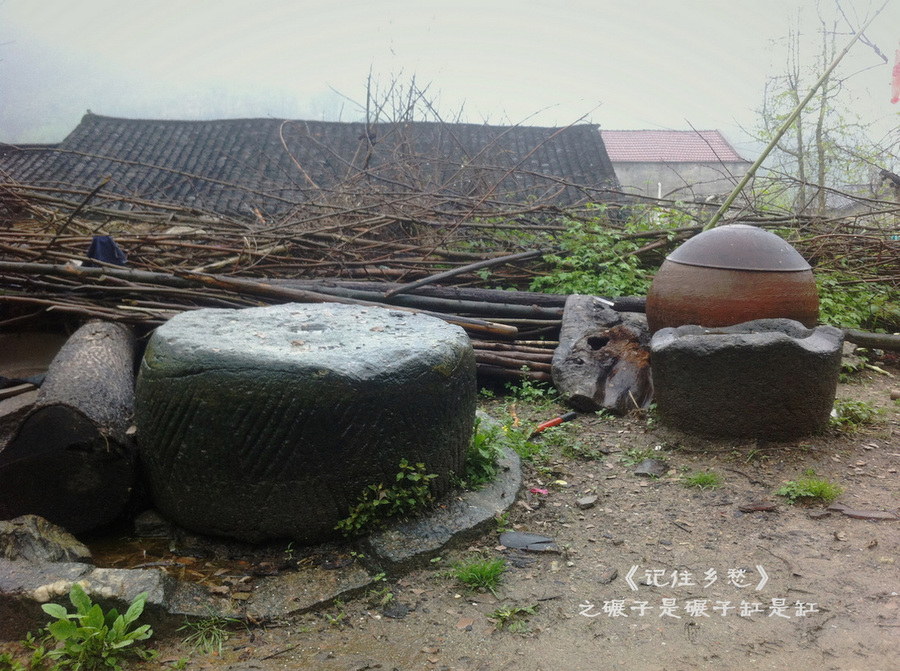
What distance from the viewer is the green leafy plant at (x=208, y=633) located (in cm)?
253

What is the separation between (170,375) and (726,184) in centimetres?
2337

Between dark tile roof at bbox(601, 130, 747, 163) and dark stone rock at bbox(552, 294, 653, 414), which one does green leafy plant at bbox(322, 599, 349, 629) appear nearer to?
dark stone rock at bbox(552, 294, 653, 414)

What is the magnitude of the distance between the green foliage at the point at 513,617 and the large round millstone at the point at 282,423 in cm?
78

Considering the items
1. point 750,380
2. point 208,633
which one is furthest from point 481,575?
point 750,380

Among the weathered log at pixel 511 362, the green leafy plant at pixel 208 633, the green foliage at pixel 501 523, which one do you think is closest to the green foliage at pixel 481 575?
the green foliage at pixel 501 523

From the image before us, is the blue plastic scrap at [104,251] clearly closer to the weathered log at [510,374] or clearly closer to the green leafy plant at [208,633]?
the weathered log at [510,374]

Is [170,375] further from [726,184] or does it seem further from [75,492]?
[726,184]

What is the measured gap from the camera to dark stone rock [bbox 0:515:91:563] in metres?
2.83

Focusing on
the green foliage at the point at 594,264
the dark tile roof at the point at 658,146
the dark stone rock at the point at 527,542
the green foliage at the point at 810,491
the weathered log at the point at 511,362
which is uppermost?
the dark tile roof at the point at 658,146

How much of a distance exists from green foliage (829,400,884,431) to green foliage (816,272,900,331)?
221cm

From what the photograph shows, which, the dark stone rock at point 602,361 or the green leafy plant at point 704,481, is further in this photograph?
the dark stone rock at point 602,361

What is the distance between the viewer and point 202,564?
3.10 metres

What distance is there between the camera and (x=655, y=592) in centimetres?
285

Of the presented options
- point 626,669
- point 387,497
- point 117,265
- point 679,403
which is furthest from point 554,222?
point 626,669
